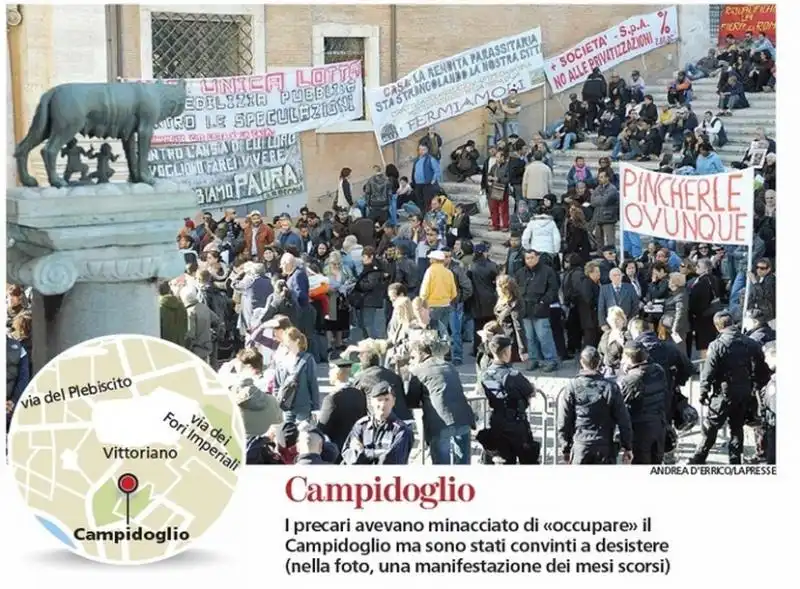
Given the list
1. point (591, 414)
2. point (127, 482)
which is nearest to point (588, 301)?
point (591, 414)

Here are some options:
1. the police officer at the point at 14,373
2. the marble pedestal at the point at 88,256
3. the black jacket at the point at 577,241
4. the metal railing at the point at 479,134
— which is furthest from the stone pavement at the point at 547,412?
the metal railing at the point at 479,134

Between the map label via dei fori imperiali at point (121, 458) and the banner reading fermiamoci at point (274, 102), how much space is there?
413cm

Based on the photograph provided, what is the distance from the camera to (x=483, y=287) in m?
13.4

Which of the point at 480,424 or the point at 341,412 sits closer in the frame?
the point at 341,412

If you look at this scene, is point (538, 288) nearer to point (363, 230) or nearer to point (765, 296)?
point (363, 230)

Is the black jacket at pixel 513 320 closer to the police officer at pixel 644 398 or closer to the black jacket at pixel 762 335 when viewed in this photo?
the police officer at pixel 644 398

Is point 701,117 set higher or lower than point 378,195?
higher

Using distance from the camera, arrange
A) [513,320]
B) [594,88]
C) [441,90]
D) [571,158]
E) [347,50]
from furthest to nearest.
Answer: [594,88] → [571,158] → [441,90] → [347,50] → [513,320]

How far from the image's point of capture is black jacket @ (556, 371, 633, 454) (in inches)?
370

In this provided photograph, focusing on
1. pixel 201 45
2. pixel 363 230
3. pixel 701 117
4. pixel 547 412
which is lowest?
pixel 547 412

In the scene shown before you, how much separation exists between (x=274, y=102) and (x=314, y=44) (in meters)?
1.07

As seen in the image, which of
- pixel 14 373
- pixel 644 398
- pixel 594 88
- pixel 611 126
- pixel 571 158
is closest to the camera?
pixel 14 373

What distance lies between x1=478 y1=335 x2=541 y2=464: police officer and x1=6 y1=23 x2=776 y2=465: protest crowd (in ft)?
0.04

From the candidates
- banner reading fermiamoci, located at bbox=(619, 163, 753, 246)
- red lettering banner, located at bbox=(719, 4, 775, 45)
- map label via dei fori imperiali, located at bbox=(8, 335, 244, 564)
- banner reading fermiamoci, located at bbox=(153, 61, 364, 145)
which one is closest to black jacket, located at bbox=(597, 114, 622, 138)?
banner reading fermiamoci, located at bbox=(153, 61, 364, 145)
